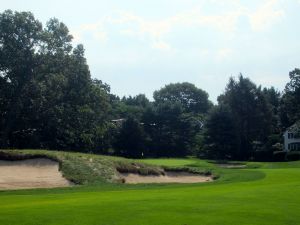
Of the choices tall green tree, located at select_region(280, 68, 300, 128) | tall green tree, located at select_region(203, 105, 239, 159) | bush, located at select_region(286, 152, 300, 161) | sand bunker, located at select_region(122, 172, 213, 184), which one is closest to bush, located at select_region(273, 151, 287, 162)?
bush, located at select_region(286, 152, 300, 161)

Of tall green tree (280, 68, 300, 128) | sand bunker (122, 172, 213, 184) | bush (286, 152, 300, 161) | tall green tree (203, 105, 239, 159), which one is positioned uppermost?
tall green tree (280, 68, 300, 128)

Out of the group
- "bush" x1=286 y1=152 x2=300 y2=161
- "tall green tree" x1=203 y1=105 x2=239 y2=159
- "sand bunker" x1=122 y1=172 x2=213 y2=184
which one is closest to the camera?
"sand bunker" x1=122 y1=172 x2=213 y2=184

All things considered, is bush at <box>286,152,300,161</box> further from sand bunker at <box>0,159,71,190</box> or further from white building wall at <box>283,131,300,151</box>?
sand bunker at <box>0,159,71,190</box>

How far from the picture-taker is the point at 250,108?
9219 cm

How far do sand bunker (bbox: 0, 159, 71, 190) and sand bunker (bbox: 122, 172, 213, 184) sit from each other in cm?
532

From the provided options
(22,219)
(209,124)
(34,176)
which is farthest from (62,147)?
(22,219)

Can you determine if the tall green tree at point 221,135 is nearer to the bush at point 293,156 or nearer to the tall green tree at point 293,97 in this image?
the bush at point 293,156

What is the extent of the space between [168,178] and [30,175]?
37.0 feet

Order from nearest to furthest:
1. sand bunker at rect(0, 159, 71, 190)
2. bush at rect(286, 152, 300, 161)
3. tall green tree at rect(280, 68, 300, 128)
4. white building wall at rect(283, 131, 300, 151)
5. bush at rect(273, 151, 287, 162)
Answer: sand bunker at rect(0, 159, 71, 190), bush at rect(286, 152, 300, 161), bush at rect(273, 151, 287, 162), tall green tree at rect(280, 68, 300, 128), white building wall at rect(283, 131, 300, 151)

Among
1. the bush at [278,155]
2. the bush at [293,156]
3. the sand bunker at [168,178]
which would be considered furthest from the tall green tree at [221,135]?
the sand bunker at [168,178]

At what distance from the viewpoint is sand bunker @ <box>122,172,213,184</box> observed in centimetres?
3588

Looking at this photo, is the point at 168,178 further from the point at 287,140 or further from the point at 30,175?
the point at 287,140

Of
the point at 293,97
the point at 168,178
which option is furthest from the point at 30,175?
the point at 293,97

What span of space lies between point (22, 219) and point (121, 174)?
23.1 meters
